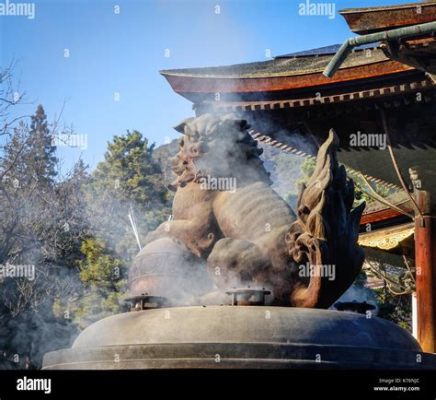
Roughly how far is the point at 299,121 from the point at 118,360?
7.00 metres

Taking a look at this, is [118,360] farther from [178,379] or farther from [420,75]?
[420,75]

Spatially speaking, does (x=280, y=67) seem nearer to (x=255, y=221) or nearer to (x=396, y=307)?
(x=255, y=221)

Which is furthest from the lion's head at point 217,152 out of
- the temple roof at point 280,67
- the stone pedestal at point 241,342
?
the temple roof at point 280,67

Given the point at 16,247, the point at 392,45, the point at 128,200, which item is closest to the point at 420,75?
the point at 392,45

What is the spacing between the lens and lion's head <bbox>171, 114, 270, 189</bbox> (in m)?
7.28

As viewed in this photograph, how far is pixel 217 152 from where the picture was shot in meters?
7.30

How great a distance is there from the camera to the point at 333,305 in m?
7.04

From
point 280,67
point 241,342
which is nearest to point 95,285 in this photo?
point 280,67

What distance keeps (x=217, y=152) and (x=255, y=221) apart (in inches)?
29.6

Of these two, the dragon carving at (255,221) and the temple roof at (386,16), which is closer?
the dragon carving at (255,221)

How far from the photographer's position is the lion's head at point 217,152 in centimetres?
728

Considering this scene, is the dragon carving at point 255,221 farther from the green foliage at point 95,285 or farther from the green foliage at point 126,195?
the green foliage at point 126,195

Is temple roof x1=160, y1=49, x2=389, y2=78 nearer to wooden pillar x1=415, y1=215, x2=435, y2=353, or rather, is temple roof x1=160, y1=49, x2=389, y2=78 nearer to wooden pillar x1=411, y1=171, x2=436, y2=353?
wooden pillar x1=411, y1=171, x2=436, y2=353

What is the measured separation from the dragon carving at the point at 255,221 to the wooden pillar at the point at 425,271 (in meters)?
5.28
